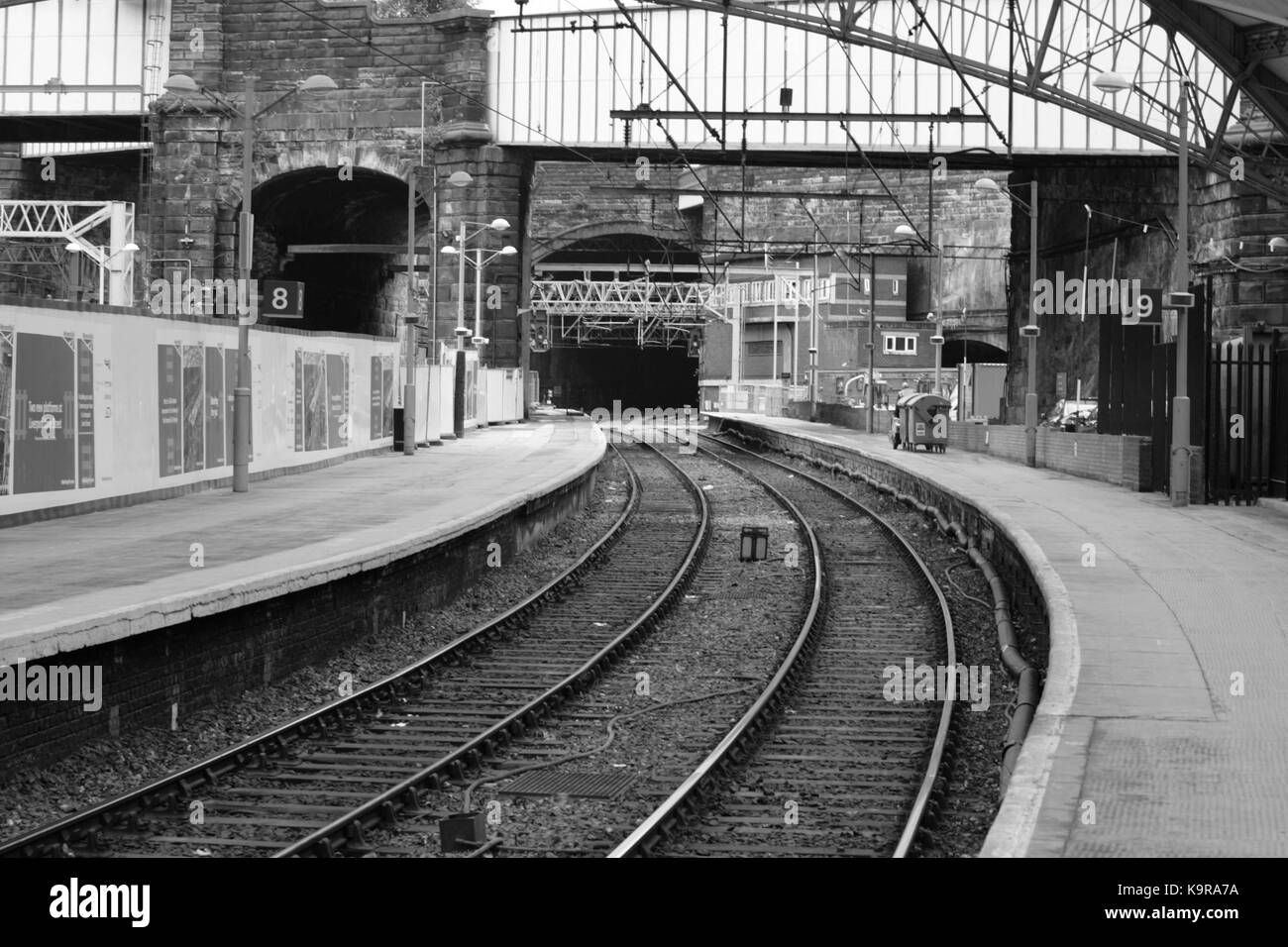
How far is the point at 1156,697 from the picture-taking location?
33.9ft

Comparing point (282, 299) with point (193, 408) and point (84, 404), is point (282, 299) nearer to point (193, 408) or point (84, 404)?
point (193, 408)

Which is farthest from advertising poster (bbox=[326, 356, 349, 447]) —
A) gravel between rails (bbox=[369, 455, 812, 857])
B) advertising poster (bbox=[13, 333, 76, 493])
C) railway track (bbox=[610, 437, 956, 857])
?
railway track (bbox=[610, 437, 956, 857])

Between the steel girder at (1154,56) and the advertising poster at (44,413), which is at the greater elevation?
the steel girder at (1154,56)

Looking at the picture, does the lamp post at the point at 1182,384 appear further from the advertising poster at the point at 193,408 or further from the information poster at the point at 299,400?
the advertising poster at the point at 193,408

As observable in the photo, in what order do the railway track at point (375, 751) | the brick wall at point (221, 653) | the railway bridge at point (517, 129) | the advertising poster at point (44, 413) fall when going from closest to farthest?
1. the railway track at point (375, 751)
2. the brick wall at point (221, 653)
3. the advertising poster at point (44, 413)
4. the railway bridge at point (517, 129)

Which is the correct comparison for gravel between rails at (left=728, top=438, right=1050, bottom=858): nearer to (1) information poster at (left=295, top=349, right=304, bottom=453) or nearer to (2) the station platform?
(2) the station platform

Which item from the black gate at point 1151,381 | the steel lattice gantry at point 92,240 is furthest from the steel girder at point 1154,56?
the steel lattice gantry at point 92,240

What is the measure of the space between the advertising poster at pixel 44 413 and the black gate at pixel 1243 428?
1640 centimetres

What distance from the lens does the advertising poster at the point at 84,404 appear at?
703 inches

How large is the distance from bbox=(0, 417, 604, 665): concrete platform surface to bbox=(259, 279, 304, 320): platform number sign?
2609 millimetres

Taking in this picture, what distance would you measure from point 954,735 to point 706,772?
8.15 ft

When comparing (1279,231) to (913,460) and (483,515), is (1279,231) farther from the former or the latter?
(483,515)

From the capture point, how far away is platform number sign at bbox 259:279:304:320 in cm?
2558
